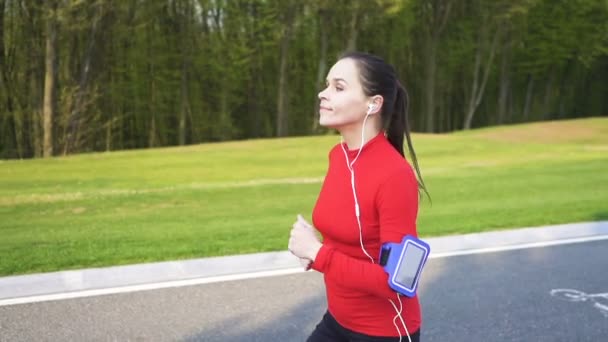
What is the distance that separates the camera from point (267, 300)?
5633 mm

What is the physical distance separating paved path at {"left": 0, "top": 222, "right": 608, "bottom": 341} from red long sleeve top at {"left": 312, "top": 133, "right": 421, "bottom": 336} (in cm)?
238

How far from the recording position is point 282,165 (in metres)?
20.0

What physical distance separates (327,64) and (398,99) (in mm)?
40646

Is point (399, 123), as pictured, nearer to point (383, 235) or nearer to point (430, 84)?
point (383, 235)

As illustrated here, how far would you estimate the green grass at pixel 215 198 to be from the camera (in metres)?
7.85

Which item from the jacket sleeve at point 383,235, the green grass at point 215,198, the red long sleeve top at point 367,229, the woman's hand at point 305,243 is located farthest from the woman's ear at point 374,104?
the green grass at point 215,198

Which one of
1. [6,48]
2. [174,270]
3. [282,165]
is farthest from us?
[6,48]

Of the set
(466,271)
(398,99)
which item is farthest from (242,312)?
(398,99)

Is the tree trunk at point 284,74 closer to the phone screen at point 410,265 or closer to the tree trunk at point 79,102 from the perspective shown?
the tree trunk at point 79,102

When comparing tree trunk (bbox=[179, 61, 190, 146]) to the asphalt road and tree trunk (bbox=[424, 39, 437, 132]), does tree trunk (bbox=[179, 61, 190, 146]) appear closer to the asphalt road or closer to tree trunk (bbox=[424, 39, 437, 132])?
tree trunk (bbox=[424, 39, 437, 132])

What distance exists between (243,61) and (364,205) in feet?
126

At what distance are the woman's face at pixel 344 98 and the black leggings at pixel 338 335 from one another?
2.78ft

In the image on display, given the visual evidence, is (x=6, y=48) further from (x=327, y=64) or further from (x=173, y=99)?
(x=327, y=64)

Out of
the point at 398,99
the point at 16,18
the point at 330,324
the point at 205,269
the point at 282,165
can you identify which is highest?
the point at 16,18
